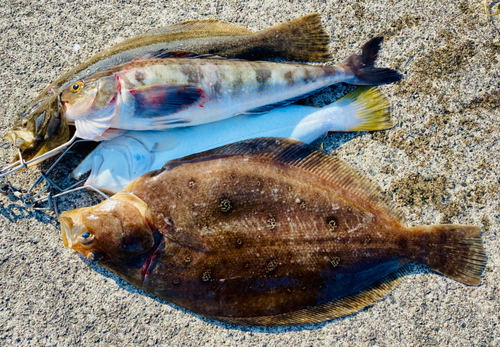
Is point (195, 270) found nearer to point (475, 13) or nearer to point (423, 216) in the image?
point (423, 216)

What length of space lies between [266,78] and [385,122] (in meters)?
0.97

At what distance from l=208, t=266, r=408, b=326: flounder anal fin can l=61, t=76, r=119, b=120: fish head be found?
1550 millimetres

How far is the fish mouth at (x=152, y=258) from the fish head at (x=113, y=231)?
0.07 ft

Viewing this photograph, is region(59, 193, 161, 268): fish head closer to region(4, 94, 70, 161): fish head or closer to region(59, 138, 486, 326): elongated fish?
region(59, 138, 486, 326): elongated fish

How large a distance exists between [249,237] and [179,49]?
1.34 metres

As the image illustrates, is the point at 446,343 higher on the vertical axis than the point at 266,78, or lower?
lower

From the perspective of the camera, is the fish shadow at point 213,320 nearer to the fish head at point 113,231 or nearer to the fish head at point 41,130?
the fish head at point 113,231

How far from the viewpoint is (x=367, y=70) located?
238 centimetres

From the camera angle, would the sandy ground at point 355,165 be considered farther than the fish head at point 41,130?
Yes

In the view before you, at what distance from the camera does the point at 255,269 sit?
2.02 m

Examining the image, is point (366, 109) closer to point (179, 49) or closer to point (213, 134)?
point (213, 134)

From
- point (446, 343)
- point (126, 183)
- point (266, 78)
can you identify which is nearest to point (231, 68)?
point (266, 78)

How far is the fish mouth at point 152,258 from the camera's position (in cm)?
202

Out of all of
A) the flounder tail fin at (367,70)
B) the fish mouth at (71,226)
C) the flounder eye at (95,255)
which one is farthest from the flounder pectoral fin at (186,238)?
the flounder tail fin at (367,70)
